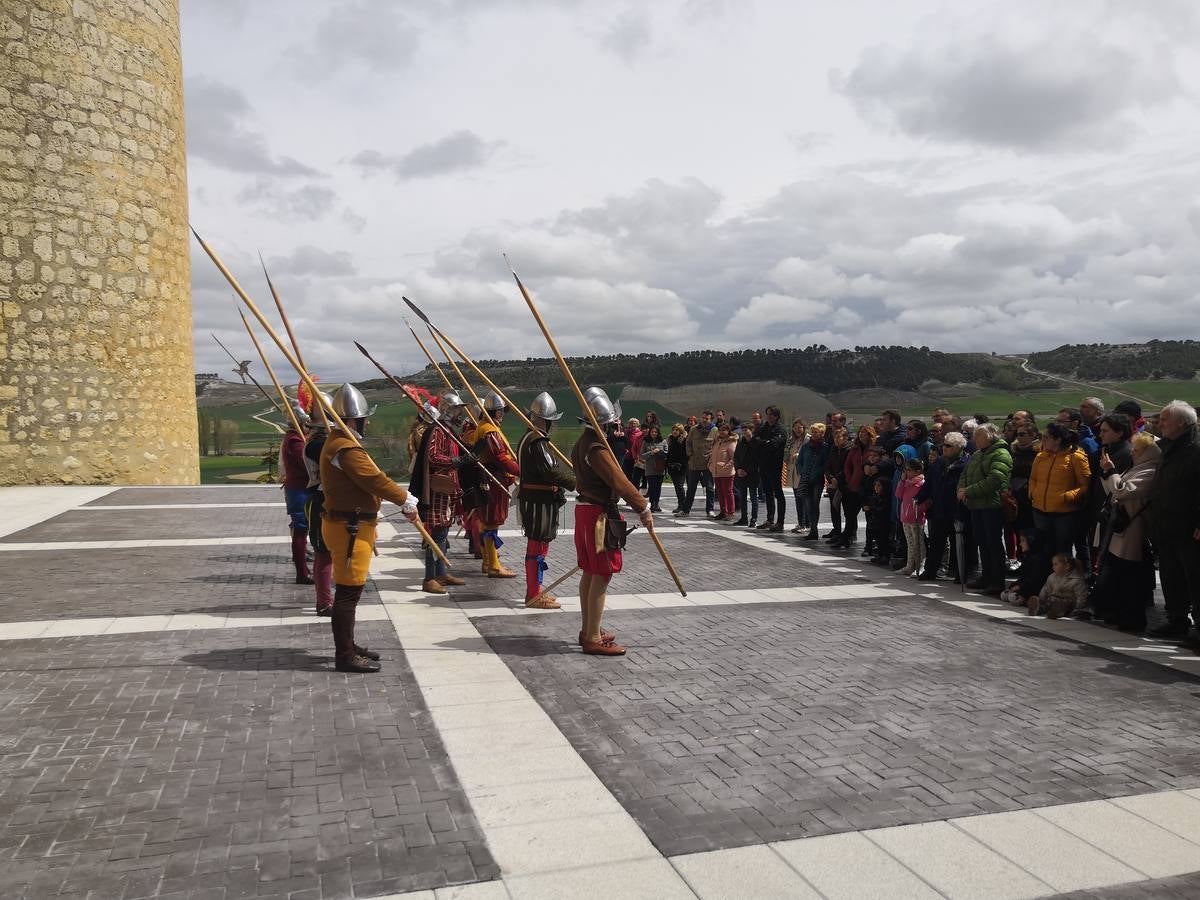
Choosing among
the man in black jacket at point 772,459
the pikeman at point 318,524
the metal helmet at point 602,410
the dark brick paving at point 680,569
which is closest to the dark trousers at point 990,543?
the dark brick paving at point 680,569

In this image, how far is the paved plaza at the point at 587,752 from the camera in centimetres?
355

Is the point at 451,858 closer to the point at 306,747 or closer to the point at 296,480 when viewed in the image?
the point at 306,747

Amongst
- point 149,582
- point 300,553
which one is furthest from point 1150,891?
point 149,582

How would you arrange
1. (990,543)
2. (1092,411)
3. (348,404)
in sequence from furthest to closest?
1. (1092,411)
2. (990,543)
3. (348,404)

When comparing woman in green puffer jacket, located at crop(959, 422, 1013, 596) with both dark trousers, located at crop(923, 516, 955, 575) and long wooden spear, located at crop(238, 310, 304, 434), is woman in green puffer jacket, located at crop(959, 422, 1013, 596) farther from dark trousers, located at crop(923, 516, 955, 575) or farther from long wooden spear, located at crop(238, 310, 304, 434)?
long wooden spear, located at crop(238, 310, 304, 434)

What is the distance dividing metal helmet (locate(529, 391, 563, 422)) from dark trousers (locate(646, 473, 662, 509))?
344 inches

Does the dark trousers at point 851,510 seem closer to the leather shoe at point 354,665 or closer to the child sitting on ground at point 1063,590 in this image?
the child sitting on ground at point 1063,590

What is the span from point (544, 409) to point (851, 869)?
Answer: 17.7ft

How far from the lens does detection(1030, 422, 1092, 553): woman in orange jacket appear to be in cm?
815

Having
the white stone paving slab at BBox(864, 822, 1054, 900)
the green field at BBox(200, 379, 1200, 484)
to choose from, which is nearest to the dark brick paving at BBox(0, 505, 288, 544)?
the green field at BBox(200, 379, 1200, 484)

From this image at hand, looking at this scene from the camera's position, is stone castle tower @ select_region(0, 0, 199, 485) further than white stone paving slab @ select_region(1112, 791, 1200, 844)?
Yes

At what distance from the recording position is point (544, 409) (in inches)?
329

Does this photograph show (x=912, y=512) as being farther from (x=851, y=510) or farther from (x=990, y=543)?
(x=851, y=510)

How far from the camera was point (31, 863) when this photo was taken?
3.50 meters
